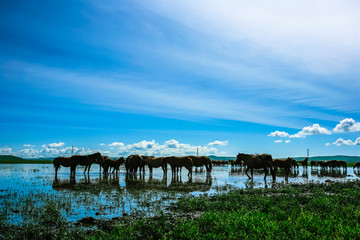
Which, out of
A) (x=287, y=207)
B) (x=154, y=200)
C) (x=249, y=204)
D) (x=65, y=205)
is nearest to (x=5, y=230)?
(x=65, y=205)

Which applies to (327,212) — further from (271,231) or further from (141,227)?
(141,227)

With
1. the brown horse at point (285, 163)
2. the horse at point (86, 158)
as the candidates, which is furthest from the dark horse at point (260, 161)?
the horse at point (86, 158)

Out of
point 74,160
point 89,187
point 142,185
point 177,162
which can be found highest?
point 74,160

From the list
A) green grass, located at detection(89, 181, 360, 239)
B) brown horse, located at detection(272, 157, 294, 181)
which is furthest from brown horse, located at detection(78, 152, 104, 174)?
brown horse, located at detection(272, 157, 294, 181)

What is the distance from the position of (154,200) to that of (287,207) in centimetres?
626

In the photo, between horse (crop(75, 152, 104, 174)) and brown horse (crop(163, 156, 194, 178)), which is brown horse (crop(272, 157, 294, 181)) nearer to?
brown horse (crop(163, 156, 194, 178))

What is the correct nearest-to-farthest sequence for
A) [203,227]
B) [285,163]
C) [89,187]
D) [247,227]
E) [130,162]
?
[247,227] → [203,227] → [89,187] → [285,163] → [130,162]

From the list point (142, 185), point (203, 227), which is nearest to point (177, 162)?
point (142, 185)

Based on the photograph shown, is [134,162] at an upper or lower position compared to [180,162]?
lower

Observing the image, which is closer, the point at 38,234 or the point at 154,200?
the point at 38,234

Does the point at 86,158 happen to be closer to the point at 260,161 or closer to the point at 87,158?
the point at 87,158

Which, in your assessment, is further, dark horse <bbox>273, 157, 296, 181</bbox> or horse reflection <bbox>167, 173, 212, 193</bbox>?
dark horse <bbox>273, 157, 296, 181</bbox>

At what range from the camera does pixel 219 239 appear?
6.07m

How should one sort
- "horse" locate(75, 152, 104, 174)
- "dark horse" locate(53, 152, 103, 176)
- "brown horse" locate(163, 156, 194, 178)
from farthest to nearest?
"brown horse" locate(163, 156, 194, 178) → "horse" locate(75, 152, 104, 174) → "dark horse" locate(53, 152, 103, 176)
